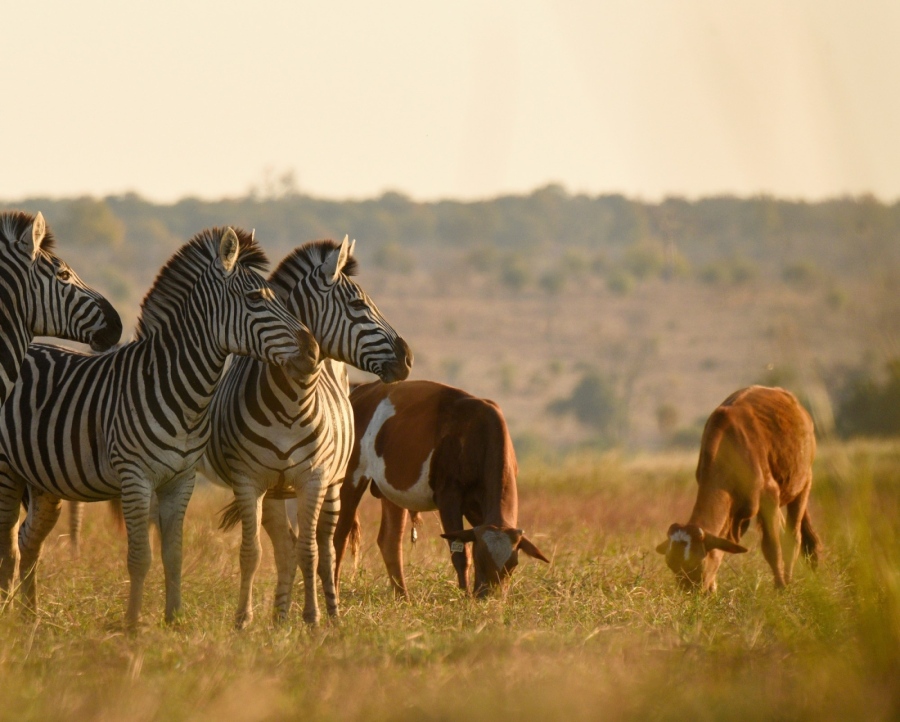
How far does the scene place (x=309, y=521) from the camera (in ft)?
22.9

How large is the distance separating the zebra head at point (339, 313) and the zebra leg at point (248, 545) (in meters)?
1.03

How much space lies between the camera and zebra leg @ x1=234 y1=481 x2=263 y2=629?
686cm

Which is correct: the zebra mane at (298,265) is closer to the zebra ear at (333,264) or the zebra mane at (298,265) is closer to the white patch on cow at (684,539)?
the zebra ear at (333,264)

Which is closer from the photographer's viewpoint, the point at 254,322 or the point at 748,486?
the point at 254,322

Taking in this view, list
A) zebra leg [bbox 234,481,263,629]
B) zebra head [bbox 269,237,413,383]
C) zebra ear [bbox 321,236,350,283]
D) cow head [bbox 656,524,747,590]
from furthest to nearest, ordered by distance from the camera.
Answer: cow head [bbox 656,524,747,590] → zebra ear [bbox 321,236,350,283] → zebra head [bbox 269,237,413,383] → zebra leg [bbox 234,481,263,629]

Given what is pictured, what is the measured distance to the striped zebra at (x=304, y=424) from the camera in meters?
6.96

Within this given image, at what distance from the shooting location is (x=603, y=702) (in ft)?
13.9

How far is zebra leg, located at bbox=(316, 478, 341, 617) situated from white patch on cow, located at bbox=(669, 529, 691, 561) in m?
2.36

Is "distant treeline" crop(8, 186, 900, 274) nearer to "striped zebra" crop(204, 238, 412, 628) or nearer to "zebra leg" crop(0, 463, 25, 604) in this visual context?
"striped zebra" crop(204, 238, 412, 628)

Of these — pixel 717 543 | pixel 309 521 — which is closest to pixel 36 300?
pixel 309 521

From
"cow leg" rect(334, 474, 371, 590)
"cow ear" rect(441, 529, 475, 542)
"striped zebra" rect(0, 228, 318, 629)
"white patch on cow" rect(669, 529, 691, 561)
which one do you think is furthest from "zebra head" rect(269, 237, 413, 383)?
"white patch on cow" rect(669, 529, 691, 561)

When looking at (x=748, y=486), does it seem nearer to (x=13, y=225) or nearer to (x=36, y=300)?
(x=36, y=300)

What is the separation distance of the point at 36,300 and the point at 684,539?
4.46 m

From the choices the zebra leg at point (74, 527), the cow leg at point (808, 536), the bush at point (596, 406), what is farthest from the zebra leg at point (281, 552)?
the bush at point (596, 406)
